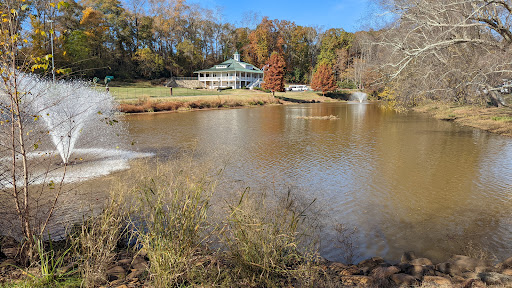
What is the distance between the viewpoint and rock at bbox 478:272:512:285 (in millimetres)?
4035

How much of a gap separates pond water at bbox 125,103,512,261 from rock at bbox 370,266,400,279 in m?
1.15

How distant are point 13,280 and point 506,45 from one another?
745 inches

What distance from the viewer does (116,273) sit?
13.3 ft

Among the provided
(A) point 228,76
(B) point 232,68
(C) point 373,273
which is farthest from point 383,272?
(A) point 228,76

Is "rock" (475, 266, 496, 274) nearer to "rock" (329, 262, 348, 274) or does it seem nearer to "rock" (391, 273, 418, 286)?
"rock" (391, 273, 418, 286)

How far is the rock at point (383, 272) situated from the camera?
14.3 ft

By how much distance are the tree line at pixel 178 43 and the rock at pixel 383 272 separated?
5741 cm

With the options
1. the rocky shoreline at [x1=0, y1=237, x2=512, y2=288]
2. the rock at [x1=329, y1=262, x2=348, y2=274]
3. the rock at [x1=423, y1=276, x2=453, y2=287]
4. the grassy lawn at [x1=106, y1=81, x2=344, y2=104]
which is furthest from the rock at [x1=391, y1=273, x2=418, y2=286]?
the grassy lawn at [x1=106, y1=81, x2=344, y2=104]

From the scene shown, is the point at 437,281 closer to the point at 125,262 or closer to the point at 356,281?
the point at 356,281

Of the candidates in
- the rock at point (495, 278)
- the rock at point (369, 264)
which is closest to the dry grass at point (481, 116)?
the rock at point (369, 264)

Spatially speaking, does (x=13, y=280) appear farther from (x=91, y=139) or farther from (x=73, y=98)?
(x=91, y=139)

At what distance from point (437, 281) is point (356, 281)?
999 millimetres

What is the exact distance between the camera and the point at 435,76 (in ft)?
60.4

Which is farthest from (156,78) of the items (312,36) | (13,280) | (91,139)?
(13,280)
